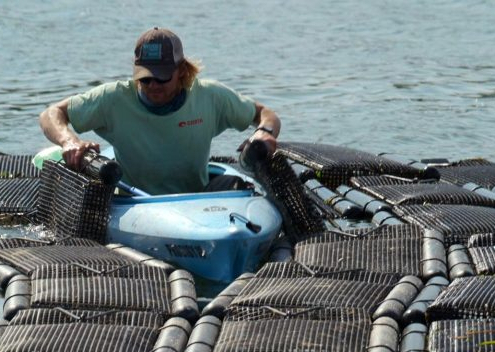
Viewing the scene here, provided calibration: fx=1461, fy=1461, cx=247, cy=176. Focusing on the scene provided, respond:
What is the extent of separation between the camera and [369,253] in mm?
9578

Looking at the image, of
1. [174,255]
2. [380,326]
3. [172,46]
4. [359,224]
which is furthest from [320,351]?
[359,224]

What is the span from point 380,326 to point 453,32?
17.8 meters

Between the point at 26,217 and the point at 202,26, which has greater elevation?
the point at 26,217

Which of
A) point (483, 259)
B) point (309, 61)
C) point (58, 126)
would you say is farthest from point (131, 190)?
point (309, 61)

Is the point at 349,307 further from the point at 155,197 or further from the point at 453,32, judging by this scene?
the point at 453,32

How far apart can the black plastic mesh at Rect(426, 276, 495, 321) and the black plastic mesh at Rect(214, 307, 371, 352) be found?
409 millimetres

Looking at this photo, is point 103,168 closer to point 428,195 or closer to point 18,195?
point 18,195

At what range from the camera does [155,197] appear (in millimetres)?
10234

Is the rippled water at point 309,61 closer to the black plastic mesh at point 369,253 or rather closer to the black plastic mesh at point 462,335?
the black plastic mesh at point 369,253

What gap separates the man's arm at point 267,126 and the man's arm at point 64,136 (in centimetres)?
116

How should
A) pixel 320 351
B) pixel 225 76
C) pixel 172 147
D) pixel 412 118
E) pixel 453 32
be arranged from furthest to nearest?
pixel 453 32 → pixel 225 76 → pixel 412 118 → pixel 172 147 → pixel 320 351

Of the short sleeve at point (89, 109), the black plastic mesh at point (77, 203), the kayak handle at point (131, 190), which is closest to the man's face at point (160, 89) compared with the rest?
the short sleeve at point (89, 109)

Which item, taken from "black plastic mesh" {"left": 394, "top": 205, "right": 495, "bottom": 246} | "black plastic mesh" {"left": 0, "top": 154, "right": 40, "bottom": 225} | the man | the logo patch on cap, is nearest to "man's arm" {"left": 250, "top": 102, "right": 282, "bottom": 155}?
the man

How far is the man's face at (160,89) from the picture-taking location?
1021cm
